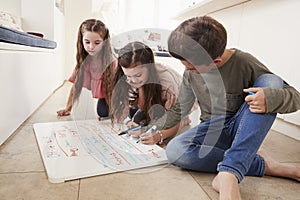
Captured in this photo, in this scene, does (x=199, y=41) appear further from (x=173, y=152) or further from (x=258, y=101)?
(x=173, y=152)

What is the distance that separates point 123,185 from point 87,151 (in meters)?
0.21

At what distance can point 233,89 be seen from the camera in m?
0.60

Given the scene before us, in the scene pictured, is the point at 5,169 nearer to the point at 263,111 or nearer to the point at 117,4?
the point at 263,111

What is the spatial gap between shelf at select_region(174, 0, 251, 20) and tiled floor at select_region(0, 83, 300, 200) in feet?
3.21

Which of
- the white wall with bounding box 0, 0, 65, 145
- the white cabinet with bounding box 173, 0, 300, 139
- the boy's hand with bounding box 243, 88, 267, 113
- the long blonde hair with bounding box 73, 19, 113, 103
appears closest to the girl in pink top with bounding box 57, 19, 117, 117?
the long blonde hair with bounding box 73, 19, 113, 103

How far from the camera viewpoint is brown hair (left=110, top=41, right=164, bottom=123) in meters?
0.74

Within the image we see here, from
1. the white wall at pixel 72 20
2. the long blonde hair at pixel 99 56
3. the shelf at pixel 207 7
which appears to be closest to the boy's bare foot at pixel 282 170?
the long blonde hair at pixel 99 56

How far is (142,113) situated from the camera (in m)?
0.93

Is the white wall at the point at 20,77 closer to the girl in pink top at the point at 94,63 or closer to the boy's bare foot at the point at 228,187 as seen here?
the girl in pink top at the point at 94,63

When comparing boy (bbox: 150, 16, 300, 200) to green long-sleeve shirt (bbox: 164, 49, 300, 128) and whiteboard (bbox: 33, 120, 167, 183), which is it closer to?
green long-sleeve shirt (bbox: 164, 49, 300, 128)

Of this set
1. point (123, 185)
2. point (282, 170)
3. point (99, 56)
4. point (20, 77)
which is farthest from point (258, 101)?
point (20, 77)

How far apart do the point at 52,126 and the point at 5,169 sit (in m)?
0.35

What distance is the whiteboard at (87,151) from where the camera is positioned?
60cm

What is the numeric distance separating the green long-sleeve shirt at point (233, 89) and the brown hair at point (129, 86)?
0.42 ft
